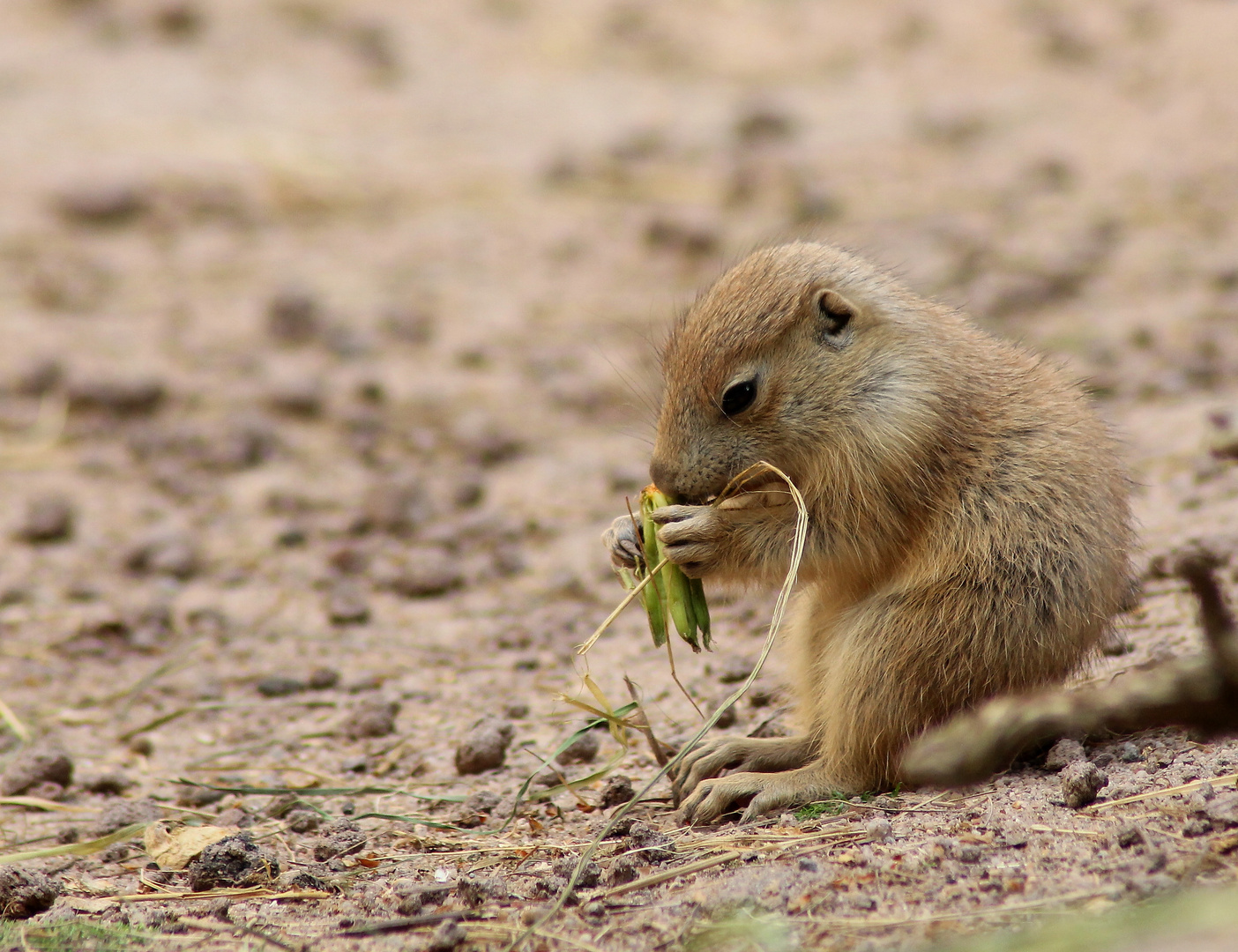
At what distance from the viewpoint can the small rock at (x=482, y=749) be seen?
3.99 meters

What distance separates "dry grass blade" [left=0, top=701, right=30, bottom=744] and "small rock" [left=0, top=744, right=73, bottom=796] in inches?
8.5

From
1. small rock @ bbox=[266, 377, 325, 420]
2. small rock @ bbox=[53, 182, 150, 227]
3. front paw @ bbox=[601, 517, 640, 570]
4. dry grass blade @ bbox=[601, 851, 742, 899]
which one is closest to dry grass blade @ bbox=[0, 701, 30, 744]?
front paw @ bbox=[601, 517, 640, 570]

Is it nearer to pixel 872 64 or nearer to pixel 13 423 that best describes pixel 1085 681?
pixel 13 423

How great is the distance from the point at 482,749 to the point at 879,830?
1.47 m

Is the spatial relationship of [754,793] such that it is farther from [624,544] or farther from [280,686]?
[280,686]

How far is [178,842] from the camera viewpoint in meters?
3.43

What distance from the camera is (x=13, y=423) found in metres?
6.82

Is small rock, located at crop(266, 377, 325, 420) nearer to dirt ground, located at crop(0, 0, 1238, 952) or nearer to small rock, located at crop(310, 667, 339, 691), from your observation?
dirt ground, located at crop(0, 0, 1238, 952)

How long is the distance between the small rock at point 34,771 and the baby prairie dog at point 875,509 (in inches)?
73.3

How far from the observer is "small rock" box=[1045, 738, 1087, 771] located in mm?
3297

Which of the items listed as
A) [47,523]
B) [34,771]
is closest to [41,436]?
[47,523]

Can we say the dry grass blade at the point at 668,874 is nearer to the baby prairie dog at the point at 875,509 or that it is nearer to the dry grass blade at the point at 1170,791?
the baby prairie dog at the point at 875,509

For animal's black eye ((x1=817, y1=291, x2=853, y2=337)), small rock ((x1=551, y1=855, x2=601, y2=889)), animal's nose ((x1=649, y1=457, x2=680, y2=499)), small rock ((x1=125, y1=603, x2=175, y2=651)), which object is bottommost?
small rock ((x1=551, y1=855, x2=601, y2=889))

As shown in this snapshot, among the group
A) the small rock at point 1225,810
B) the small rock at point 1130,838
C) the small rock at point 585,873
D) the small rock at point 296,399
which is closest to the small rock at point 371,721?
the small rock at point 585,873
